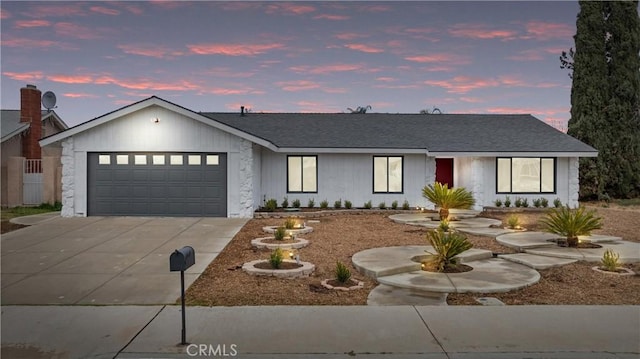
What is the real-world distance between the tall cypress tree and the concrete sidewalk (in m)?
24.8

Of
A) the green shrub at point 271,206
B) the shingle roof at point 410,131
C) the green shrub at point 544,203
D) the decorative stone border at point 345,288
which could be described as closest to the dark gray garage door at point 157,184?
the green shrub at point 271,206

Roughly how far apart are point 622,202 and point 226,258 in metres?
25.4

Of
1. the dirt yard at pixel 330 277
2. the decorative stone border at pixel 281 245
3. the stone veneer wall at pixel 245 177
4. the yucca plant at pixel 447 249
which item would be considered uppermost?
the stone veneer wall at pixel 245 177

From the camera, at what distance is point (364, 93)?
3422 cm

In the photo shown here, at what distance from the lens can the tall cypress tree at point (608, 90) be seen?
92.8 feet

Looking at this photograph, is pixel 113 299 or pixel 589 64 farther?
pixel 589 64

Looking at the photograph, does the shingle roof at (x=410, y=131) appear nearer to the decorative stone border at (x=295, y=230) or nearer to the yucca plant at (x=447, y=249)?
the decorative stone border at (x=295, y=230)

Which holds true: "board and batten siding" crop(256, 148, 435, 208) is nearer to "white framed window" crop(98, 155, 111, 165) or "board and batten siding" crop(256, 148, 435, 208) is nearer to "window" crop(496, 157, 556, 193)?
"window" crop(496, 157, 556, 193)

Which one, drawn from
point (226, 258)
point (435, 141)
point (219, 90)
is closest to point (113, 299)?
point (226, 258)

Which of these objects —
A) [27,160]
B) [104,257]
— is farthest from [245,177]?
[27,160]

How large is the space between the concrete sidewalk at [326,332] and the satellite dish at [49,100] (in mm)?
25555

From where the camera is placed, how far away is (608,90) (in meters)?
28.8

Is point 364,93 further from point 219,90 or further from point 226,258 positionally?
point 226,258

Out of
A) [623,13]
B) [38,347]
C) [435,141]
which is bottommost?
[38,347]
